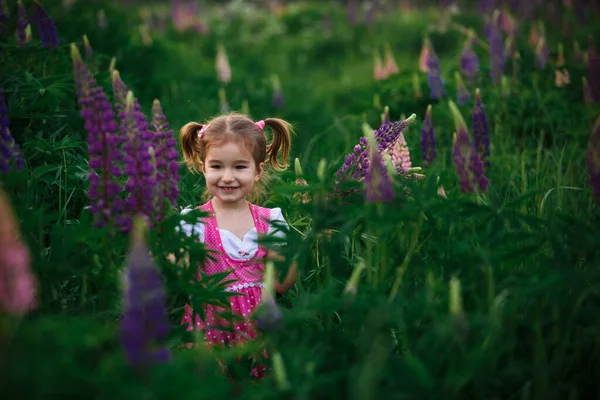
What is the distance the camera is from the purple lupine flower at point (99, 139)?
6.88 ft

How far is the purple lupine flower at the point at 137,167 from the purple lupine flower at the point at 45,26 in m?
1.66

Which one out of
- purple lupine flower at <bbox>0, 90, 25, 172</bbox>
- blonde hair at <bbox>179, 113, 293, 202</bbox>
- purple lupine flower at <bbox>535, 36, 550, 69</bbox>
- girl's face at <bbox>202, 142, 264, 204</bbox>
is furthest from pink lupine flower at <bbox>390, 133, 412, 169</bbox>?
purple lupine flower at <bbox>535, 36, 550, 69</bbox>

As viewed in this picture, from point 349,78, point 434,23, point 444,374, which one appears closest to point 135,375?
point 444,374

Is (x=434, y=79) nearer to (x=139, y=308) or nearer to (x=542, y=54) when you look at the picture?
(x=542, y=54)

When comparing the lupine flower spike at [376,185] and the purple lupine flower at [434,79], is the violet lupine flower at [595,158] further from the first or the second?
the purple lupine flower at [434,79]

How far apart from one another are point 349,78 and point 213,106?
3.69 metres

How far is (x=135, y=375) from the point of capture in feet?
4.78

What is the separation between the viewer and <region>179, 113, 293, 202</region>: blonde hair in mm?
2723

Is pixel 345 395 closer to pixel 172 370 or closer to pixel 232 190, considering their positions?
pixel 172 370

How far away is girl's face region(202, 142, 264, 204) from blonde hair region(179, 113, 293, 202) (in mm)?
34

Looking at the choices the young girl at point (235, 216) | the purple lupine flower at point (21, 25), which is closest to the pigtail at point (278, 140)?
the young girl at point (235, 216)

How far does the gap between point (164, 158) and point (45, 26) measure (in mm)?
1678

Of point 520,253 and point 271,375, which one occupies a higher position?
point 520,253

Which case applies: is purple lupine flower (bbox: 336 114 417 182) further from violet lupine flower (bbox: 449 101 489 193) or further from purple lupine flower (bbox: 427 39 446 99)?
purple lupine flower (bbox: 427 39 446 99)
